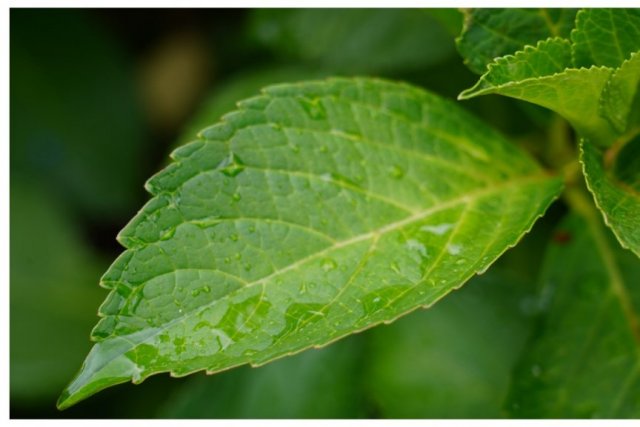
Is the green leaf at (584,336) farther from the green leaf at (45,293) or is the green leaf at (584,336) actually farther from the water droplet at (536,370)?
the green leaf at (45,293)

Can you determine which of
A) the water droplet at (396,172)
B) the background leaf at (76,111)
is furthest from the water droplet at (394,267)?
the background leaf at (76,111)

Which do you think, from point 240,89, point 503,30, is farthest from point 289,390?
point 503,30

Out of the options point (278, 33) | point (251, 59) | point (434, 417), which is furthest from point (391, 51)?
point (434, 417)

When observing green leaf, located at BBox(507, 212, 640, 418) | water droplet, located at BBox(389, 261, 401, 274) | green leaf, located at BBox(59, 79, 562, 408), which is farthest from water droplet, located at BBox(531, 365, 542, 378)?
water droplet, located at BBox(389, 261, 401, 274)

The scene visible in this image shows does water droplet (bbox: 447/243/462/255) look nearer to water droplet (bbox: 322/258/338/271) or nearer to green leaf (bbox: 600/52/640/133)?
water droplet (bbox: 322/258/338/271)

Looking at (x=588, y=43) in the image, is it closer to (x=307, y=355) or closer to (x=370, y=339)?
(x=370, y=339)

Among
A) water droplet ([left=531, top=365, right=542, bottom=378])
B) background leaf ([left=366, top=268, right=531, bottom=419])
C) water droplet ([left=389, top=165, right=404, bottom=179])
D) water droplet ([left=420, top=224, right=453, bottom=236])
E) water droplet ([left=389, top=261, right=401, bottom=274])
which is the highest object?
water droplet ([left=389, top=165, right=404, bottom=179])

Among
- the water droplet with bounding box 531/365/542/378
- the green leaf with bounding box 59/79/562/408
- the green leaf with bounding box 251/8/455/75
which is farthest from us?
the green leaf with bounding box 251/8/455/75
